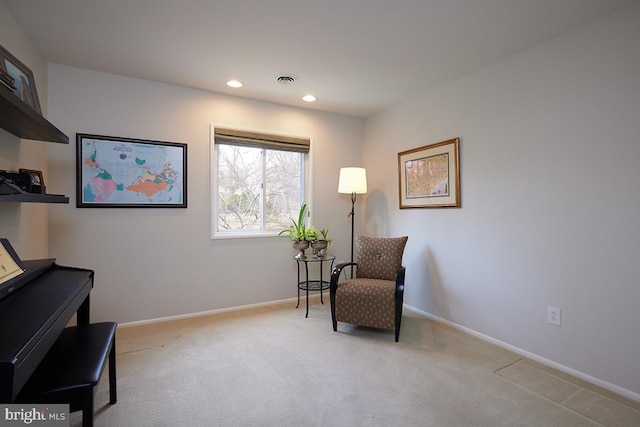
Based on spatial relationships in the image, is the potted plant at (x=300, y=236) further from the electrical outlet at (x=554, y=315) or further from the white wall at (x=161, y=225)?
the electrical outlet at (x=554, y=315)

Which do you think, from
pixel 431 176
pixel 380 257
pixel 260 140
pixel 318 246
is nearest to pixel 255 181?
pixel 260 140

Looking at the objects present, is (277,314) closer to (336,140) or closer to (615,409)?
(336,140)

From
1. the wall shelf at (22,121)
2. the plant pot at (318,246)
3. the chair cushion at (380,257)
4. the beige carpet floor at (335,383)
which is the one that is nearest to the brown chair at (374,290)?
the chair cushion at (380,257)

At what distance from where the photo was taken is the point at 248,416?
5.88ft

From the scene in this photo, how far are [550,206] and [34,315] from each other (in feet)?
10.1

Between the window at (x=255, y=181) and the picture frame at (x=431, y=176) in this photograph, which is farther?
the window at (x=255, y=181)

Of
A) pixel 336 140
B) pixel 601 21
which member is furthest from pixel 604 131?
pixel 336 140

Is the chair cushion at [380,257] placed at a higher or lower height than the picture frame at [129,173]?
lower

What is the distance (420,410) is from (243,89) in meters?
3.19

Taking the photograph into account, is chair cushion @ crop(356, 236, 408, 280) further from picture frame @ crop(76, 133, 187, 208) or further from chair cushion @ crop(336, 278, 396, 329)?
picture frame @ crop(76, 133, 187, 208)

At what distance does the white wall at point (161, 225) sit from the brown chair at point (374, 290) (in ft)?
3.37

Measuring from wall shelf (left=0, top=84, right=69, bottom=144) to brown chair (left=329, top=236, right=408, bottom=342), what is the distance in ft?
7.75

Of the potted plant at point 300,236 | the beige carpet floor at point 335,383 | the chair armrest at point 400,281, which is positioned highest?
the potted plant at point 300,236

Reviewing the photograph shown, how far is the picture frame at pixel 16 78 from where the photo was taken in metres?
1.76
